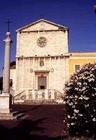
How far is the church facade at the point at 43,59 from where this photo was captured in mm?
42156

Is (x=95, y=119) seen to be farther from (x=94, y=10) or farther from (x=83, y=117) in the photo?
(x=94, y=10)

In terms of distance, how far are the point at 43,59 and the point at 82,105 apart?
33098mm

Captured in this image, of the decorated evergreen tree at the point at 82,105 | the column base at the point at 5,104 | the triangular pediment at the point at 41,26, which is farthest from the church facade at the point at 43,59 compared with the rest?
the decorated evergreen tree at the point at 82,105

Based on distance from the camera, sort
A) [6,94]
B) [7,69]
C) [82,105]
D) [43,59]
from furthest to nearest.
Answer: [43,59] → [7,69] → [6,94] → [82,105]

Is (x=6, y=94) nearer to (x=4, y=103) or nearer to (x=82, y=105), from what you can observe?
(x=4, y=103)

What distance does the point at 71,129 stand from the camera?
A: 1062 centimetres

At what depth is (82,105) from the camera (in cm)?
1032

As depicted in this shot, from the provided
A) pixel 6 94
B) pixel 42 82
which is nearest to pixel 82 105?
pixel 6 94

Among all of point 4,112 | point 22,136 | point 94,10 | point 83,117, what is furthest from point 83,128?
point 4,112

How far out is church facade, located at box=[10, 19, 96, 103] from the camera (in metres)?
42.2

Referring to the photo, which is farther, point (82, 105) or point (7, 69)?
point (7, 69)

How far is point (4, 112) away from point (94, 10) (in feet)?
36.1

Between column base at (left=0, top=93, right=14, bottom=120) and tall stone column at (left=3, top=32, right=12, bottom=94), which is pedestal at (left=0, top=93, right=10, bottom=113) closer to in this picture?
column base at (left=0, top=93, right=14, bottom=120)

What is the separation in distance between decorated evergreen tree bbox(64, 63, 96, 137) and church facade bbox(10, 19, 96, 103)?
29.8m
